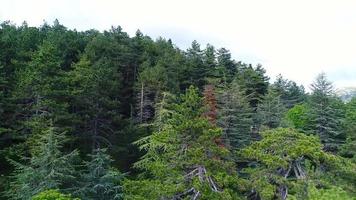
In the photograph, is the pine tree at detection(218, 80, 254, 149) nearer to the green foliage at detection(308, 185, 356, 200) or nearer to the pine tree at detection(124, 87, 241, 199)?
the pine tree at detection(124, 87, 241, 199)

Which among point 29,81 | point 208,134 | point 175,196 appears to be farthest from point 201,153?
point 29,81

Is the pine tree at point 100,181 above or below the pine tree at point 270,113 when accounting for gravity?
below

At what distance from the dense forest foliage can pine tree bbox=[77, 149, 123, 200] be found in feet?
0.28

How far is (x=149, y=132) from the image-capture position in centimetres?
4016

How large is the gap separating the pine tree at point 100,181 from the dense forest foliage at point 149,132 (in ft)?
0.28

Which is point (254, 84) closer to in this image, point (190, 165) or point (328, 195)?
point (190, 165)

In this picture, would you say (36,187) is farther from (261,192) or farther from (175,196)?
(261,192)

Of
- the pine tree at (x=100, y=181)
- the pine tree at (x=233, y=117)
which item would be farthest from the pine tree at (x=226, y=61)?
the pine tree at (x=100, y=181)

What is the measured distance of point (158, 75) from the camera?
4094cm

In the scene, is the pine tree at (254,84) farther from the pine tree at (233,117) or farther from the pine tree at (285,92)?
the pine tree at (233,117)

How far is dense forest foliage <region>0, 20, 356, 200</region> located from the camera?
25.4 meters

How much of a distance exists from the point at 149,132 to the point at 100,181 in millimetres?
12020

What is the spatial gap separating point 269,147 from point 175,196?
9442 millimetres

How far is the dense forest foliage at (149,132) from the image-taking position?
2541cm
